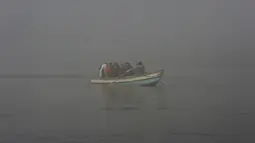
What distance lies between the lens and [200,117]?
110 inches

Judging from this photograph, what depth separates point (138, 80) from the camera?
11.7ft

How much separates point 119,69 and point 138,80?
0.49 meters

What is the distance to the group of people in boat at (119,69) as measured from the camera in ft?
9.55

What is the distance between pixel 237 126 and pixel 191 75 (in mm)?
480

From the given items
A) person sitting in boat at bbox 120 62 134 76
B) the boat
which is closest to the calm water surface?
the boat

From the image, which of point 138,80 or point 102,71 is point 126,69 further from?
point 138,80

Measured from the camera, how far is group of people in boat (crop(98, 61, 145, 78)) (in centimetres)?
291

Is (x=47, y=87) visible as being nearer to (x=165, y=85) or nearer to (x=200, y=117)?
(x=165, y=85)

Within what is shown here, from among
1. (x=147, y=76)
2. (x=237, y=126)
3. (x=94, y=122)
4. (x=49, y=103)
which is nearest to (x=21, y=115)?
(x=49, y=103)

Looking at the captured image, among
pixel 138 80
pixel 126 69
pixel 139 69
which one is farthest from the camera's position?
pixel 138 80

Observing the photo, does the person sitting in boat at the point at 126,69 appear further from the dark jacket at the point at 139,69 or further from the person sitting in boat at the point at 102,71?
the person sitting in boat at the point at 102,71

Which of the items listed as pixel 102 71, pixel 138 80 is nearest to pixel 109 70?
→ pixel 102 71

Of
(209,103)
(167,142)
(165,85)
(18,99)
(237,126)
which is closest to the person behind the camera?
(167,142)

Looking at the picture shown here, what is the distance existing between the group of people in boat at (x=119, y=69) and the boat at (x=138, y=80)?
8cm
